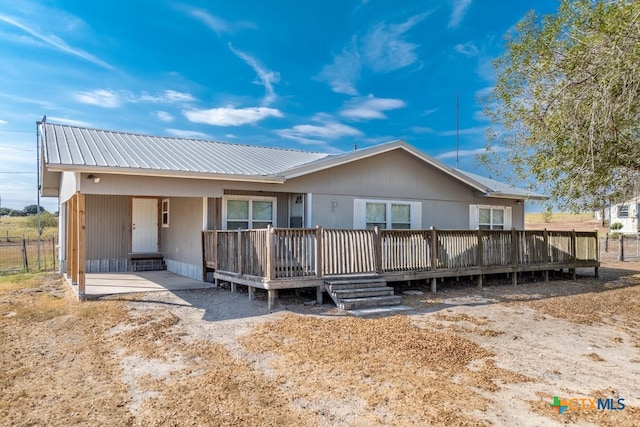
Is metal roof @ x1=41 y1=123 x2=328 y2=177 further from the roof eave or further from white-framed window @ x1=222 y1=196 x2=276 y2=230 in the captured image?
white-framed window @ x1=222 y1=196 x2=276 y2=230

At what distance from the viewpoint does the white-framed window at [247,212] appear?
36.3 feet

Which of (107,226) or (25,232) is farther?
(25,232)

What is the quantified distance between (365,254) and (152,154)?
6239 millimetres

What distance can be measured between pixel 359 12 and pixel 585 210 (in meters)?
11.5

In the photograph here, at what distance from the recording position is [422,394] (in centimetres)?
409

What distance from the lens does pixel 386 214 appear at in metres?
12.5

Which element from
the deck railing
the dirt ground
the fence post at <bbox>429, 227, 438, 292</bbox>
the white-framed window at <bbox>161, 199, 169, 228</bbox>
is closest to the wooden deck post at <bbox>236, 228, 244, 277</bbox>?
the deck railing

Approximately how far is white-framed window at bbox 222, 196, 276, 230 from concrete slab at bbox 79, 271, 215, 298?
70.7 inches

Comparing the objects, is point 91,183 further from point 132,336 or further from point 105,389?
point 105,389

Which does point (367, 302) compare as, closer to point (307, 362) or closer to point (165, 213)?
point (307, 362)

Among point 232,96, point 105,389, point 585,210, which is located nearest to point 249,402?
point 105,389

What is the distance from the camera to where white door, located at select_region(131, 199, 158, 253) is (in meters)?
14.5

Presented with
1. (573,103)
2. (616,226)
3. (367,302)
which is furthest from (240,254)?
(616,226)

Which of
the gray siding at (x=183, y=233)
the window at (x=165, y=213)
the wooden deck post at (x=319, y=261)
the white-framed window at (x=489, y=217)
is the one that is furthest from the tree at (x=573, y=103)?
the window at (x=165, y=213)
